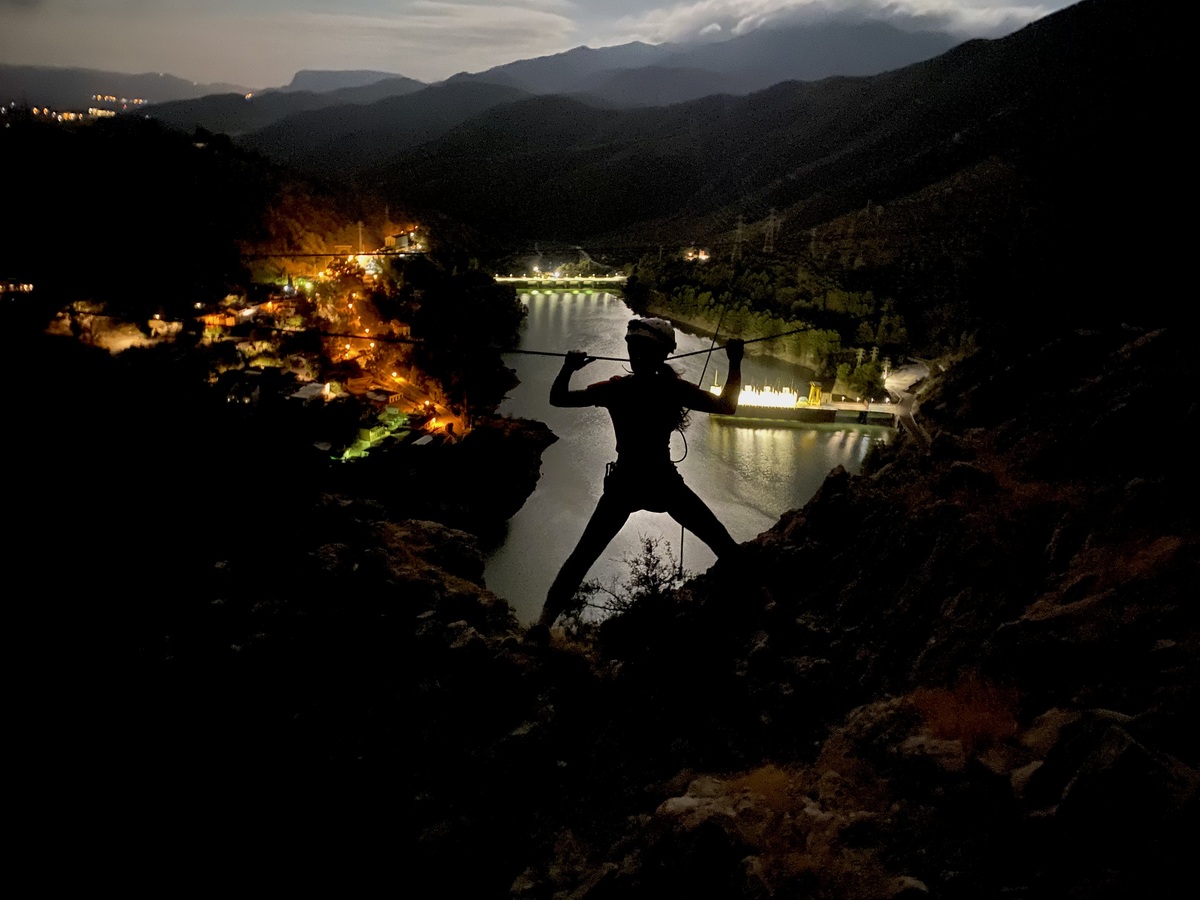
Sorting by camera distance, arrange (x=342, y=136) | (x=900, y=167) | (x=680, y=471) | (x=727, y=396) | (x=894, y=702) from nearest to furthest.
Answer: (x=894, y=702) < (x=727, y=396) < (x=680, y=471) < (x=900, y=167) < (x=342, y=136)

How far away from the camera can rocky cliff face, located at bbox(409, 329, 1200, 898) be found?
2504 millimetres

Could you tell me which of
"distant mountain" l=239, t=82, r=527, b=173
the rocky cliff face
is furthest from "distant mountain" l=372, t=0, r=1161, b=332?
"distant mountain" l=239, t=82, r=527, b=173

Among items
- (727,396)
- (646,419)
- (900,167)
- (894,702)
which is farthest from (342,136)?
(894,702)

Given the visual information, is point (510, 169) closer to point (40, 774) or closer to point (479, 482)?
point (479, 482)

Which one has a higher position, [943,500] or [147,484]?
[943,500]

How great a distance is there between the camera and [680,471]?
98.4 feet

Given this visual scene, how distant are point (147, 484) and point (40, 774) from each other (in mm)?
6317

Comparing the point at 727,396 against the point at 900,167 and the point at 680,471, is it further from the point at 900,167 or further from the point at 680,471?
the point at 900,167

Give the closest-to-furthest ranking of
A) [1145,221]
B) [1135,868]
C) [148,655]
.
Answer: [1135,868] < [148,655] < [1145,221]

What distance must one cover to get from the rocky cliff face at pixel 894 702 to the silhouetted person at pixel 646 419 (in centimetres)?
93

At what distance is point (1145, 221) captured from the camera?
12.3 m

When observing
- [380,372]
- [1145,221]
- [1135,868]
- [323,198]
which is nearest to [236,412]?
[380,372]

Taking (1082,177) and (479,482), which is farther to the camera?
(479,482)

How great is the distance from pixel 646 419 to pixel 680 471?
2613cm
